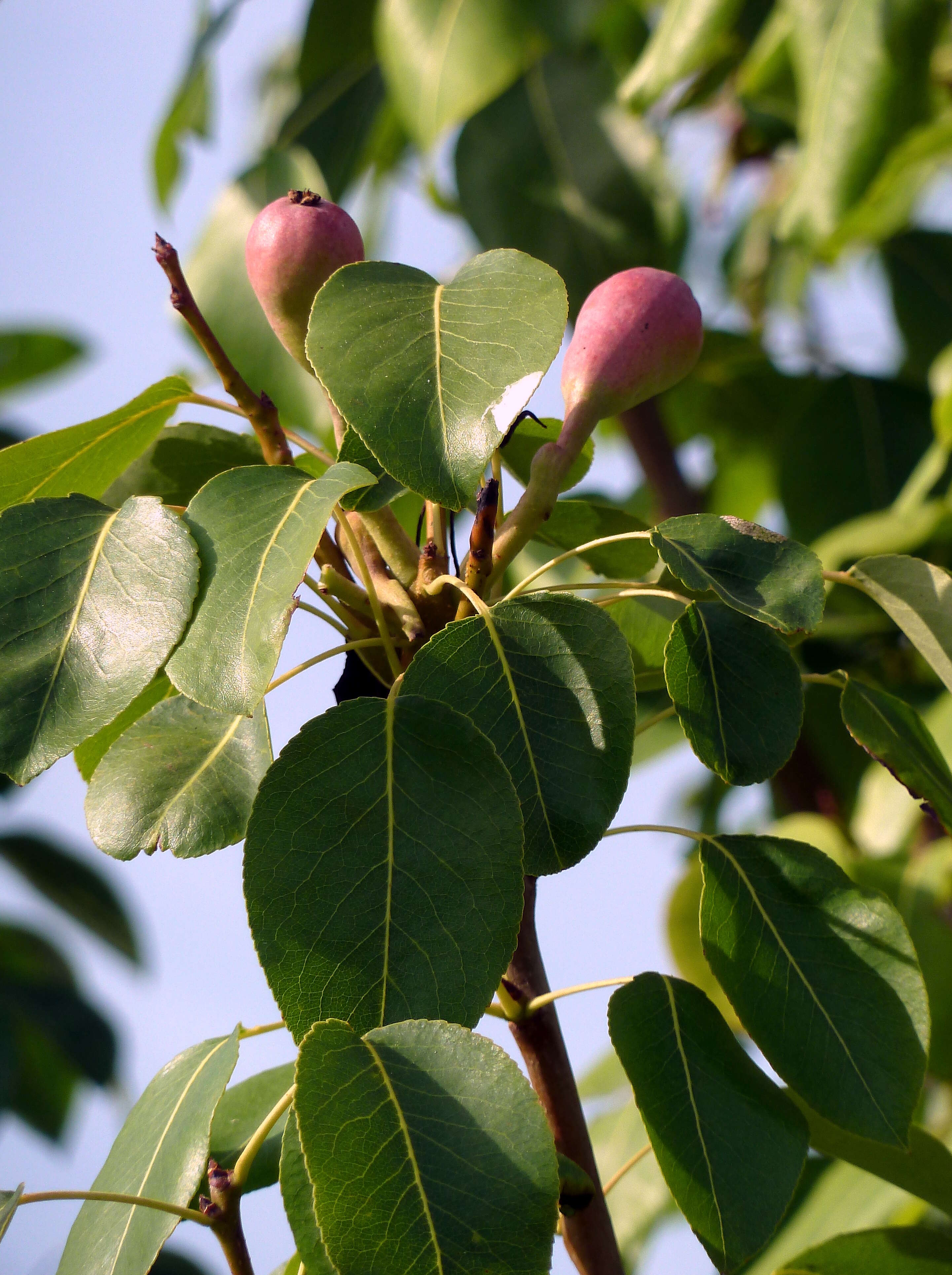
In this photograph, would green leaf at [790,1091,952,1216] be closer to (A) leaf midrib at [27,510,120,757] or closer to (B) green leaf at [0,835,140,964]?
(A) leaf midrib at [27,510,120,757]

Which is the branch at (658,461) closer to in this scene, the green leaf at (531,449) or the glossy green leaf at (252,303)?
the glossy green leaf at (252,303)

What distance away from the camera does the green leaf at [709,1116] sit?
33 cm

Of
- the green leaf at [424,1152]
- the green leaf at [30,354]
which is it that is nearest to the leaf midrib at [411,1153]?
the green leaf at [424,1152]

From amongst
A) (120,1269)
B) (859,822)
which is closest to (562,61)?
(859,822)

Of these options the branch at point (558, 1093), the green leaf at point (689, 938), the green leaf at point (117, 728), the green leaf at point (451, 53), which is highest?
the green leaf at point (451, 53)

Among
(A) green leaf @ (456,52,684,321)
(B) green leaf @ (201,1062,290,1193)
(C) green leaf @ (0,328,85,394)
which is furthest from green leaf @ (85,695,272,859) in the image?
(C) green leaf @ (0,328,85,394)

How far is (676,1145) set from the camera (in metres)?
0.33

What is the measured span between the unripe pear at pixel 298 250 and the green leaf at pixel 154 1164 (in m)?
0.26

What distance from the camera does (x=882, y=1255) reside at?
1.52 ft

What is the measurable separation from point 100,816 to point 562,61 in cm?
103

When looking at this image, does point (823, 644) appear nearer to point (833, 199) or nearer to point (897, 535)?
point (897, 535)

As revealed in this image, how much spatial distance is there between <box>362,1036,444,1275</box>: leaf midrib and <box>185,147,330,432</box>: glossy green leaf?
0.46 metres

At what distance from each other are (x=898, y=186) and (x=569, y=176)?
325 mm


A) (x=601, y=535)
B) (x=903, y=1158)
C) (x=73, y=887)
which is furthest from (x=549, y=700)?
(x=73, y=887)
